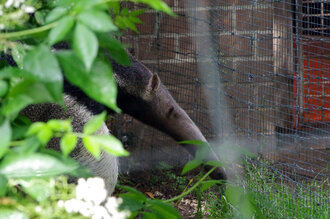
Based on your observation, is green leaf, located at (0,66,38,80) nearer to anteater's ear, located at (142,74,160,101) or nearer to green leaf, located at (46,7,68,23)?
green leaf, located at (46,7,68,23)

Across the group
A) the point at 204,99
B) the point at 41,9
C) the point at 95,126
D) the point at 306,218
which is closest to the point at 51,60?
the point at 95,126

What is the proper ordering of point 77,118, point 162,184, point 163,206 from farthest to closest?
point 162,184 < point 77,118 < point 163,206

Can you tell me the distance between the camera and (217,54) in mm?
4375

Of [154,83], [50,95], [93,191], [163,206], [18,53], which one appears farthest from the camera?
[154,83]

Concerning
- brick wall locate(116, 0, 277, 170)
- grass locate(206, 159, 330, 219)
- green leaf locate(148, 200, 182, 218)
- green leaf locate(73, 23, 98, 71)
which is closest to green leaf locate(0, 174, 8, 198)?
green leaf locate(73, 23, 98, 71)

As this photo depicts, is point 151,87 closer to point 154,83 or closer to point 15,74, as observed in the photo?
point 154,83

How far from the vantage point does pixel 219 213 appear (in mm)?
3553

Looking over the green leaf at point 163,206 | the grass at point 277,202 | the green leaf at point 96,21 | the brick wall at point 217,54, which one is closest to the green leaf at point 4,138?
the green leaf at point 96,21

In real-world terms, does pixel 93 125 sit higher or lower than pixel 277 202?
higher

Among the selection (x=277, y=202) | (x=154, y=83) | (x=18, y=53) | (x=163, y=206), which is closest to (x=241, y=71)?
(x=154, y=83)

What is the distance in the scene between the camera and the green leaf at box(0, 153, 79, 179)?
793 mm

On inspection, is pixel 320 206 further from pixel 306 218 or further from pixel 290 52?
pixel 290 52

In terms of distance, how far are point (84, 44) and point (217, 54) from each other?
3.65 m

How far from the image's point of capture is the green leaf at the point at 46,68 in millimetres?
805
